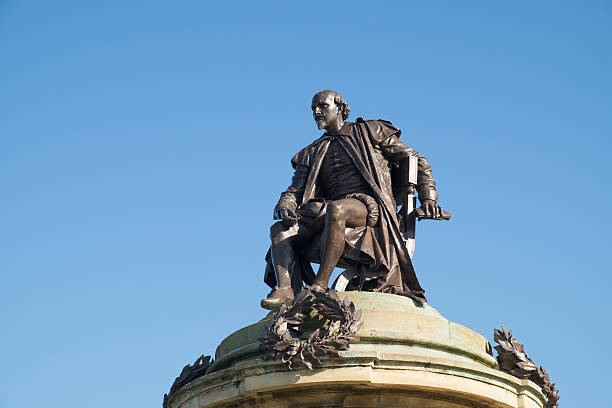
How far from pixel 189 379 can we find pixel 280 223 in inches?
109

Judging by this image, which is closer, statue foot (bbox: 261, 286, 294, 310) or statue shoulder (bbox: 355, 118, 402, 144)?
statue foot (bbox: 261, 286, 294, 310)

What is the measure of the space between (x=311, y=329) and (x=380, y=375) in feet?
3.79

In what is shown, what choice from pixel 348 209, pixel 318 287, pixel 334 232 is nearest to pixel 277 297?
pixel 318 287

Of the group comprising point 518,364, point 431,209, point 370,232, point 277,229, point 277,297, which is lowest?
point 518,364

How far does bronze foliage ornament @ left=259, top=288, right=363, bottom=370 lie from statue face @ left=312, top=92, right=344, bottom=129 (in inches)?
147

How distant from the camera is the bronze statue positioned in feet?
46.4

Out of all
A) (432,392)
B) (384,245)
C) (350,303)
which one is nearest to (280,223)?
(384,245)

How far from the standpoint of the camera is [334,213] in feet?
46.1

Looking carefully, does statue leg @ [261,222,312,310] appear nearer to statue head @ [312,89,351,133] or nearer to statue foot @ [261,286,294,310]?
statue foot @ [261,286,294,310]

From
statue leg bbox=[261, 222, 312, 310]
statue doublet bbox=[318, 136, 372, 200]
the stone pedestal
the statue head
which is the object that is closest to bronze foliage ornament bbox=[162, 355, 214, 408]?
the stone pedestal

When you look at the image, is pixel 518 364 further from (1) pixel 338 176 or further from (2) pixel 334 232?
(1) pixel 338 176

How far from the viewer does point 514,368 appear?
1327cm

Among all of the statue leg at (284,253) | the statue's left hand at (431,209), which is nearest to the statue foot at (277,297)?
the statue leg at (284,253)

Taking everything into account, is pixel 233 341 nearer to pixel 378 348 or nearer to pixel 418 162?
pixel 378 348
